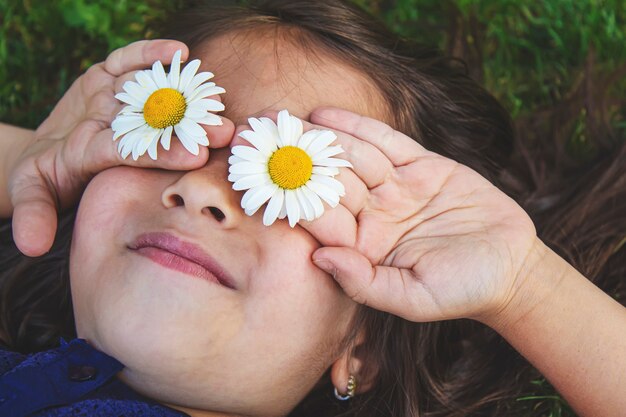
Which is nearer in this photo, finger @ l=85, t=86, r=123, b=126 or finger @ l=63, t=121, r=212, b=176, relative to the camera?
finger @ l=63, t=121, r=212, b=176

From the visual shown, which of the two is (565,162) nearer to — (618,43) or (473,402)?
(618,43)

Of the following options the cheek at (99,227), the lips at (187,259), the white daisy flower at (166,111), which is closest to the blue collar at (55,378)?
the cheek at (99,227)

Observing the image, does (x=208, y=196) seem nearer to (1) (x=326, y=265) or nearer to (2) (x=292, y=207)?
(2) (x=292, y=207)

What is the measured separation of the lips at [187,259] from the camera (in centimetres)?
211

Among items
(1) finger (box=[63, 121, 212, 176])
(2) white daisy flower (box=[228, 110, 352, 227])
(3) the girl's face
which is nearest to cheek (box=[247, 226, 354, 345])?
(3) the girl's face

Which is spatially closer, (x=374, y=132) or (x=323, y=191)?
(x=323, y=191)

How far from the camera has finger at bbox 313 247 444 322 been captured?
7.16ft

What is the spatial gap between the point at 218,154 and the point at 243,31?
50 centimetres

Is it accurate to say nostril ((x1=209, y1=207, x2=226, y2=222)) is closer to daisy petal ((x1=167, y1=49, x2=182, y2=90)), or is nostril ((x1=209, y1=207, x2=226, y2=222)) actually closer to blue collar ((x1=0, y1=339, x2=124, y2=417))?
daisy petal ((x1=167, y1=49, x2=182, y2=90))

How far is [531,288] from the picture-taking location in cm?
233

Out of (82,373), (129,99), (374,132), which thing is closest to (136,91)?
(129,99)

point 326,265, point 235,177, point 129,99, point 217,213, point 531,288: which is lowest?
point 531,288

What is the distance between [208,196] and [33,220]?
22.9 inches

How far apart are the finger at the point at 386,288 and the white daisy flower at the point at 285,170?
0.60ft
